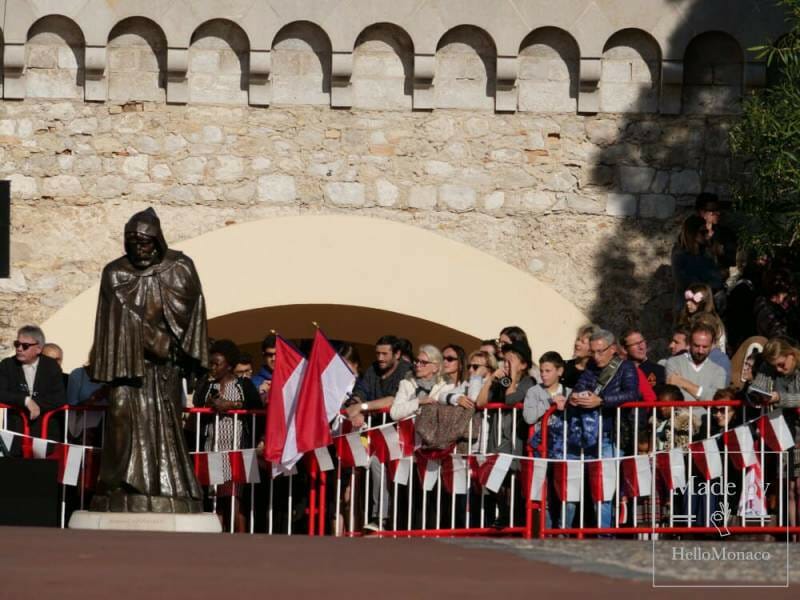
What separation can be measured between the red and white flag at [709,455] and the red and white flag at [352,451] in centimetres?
220

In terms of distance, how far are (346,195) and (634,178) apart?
8.05 feet

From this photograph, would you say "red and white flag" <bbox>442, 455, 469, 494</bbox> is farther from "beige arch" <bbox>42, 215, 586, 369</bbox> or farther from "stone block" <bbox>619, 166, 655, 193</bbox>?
"stone block" <bbox>619, 166, 655, 193</bbox>

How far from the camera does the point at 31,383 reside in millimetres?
13109

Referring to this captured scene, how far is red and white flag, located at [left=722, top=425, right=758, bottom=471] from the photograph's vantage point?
11805 mm

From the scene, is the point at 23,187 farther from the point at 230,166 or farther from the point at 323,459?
the point at 323,459

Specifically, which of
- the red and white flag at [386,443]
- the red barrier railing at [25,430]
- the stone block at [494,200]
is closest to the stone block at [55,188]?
the red barrier railing at [25,430]

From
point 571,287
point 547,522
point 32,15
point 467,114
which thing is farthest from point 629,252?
point 32,15

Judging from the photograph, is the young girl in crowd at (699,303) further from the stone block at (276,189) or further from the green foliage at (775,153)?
the stone block at (276,189)

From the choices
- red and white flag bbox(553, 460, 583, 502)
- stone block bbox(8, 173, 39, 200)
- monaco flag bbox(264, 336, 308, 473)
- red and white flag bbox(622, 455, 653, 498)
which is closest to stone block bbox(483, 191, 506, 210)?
monaco flag bbox(264, 336, 308, 473)

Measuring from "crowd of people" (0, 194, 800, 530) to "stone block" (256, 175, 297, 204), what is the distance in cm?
232

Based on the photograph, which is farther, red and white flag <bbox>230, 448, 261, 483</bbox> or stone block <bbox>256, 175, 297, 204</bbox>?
stone block <bbox>256, 175, 297, 204</bbox>

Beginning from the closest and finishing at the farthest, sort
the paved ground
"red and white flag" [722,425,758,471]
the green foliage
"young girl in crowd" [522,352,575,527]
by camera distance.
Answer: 1. the paved ground
2. "red and white flag" [722,425,758,471]
3. "young girl in crowd" [522,352,575,527]
4. the green foliage

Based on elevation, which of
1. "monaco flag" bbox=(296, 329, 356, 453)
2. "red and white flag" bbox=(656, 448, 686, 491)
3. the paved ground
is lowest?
the paved ground

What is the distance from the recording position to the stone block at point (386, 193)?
52.0ft
